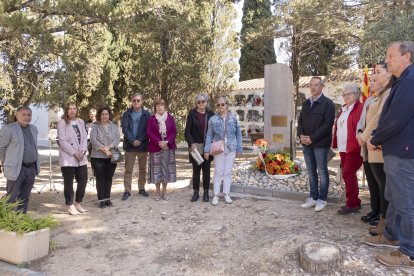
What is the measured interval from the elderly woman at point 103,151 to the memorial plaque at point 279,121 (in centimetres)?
362

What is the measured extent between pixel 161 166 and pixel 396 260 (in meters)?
3.90

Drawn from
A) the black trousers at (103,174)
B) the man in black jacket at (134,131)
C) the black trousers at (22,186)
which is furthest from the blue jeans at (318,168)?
the black trousers at (22,186)

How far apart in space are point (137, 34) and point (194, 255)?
418 centimetres

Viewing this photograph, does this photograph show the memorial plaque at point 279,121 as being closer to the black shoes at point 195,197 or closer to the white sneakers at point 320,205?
the black shoes at point 195,197

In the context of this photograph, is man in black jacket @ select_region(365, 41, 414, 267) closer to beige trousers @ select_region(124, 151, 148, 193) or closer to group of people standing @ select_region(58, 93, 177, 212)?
group of people standing @ select_region(58, 93, 177, 212)

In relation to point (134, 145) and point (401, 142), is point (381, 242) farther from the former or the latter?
point (134, 145)

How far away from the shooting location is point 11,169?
4.89 m

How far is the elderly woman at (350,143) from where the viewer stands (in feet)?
16.5

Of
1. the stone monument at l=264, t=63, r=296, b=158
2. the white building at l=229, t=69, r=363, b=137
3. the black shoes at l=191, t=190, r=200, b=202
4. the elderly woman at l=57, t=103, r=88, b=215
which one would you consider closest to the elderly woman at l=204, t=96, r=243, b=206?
the black shoes at l=191, t=190, r=200, b=202

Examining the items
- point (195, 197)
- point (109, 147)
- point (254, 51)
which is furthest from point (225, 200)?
point (254, 51)

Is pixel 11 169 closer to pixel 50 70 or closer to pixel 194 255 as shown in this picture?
pixel 194 255

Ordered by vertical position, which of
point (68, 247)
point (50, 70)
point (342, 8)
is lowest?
point (68, 247)

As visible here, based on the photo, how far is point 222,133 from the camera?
19.9ft

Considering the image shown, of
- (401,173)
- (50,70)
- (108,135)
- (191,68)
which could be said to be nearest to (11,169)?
(108,135)
